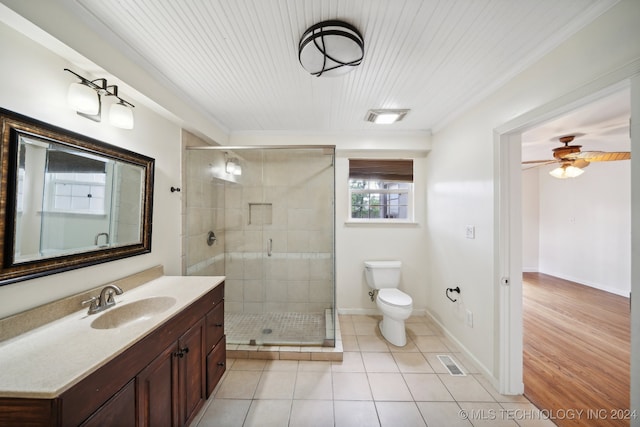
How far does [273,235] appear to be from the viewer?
103 inches

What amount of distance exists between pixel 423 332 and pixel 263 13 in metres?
3.10

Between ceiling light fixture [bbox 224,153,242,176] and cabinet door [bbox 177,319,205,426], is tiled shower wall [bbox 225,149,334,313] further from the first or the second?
cabinet door [bbox 177,319,205,426]

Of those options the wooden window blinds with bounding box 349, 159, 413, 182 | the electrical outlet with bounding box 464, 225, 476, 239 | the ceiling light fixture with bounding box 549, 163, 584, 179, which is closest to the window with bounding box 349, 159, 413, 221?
the wooden window blinds with bounding box 349, 159, 413, 182

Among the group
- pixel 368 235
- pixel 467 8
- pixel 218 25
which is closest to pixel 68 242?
pixel 218 25

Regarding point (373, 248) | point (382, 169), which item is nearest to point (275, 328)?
point (373, 248)

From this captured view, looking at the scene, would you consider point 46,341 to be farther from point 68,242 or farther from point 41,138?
point 41,138

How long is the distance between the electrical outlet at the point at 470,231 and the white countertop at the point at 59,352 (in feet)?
7.45

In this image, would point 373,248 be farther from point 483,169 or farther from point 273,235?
point 483,169

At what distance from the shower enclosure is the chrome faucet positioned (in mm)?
1144

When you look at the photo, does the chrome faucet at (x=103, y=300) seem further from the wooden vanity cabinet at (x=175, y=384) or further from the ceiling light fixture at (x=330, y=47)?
the ceiling light fixture at (x=330, y=47)

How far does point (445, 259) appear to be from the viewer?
2.44m

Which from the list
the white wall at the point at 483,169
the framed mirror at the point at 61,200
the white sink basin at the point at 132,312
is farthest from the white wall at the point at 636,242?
the framed mirror at the point at 61,200

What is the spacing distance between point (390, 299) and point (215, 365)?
1.67 metres

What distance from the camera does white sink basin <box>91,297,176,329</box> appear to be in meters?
1.22
